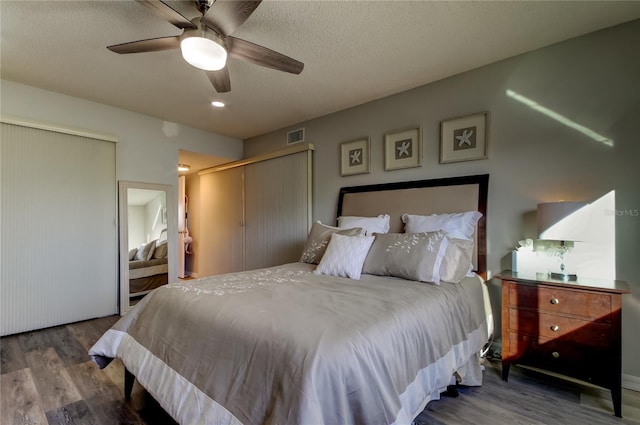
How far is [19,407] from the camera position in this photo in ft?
5.91

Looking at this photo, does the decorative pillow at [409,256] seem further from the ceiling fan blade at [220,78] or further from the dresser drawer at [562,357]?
the ceiling fan blade at [220,78]

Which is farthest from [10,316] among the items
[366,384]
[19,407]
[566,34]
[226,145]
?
[566,34]

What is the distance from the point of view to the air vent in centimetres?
429

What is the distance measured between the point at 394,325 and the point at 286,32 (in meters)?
2.20

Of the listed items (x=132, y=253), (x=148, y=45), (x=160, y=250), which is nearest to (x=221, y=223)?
(x=160, y=250)

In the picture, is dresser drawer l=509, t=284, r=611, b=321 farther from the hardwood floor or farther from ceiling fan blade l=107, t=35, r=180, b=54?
ceiling fan blade l=107, t=35, r=180, b=54

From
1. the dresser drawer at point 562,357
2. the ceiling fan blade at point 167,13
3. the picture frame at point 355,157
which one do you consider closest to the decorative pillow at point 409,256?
the dresser drawer at point 562,357

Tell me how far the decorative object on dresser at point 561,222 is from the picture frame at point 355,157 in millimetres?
1847

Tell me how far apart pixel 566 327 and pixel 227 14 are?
113 inches

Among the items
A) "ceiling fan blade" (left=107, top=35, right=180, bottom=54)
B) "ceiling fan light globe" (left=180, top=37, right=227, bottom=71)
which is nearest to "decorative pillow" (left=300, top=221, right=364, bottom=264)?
"ceiling fan light globe" (left=180, top=37, right=227, bottom=71)

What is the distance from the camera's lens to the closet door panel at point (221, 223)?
4945 millimetres

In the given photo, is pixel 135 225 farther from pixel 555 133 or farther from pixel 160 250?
pixel 555 133

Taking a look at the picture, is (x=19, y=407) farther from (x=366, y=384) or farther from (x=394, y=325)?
(x=394, y=325)

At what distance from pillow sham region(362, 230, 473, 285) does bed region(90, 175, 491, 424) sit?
0.03 meters
